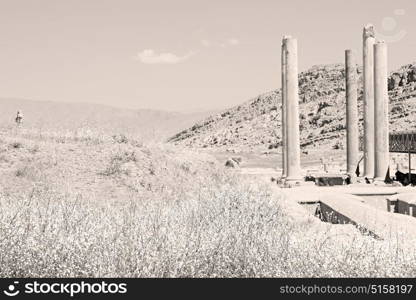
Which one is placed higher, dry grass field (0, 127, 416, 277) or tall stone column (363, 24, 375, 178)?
tall stone column (363, 24, 375, 178)

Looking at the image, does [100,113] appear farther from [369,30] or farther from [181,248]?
[181,248]

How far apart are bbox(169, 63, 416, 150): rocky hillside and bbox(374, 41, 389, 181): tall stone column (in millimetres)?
36838

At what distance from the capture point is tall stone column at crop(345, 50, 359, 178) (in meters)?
30.5

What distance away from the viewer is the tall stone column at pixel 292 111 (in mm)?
25578

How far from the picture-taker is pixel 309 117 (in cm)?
8831

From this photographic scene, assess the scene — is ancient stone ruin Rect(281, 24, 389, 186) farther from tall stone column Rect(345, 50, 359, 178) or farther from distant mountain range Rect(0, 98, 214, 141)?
distant mountain range Rect(0, 98, 214, 141)

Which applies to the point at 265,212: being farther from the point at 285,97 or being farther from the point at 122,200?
the point at 285,97

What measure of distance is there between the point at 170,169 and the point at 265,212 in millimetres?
5572

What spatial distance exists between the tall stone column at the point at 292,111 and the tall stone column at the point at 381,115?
3663 millimetres

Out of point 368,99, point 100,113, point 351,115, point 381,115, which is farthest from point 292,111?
point 100,113

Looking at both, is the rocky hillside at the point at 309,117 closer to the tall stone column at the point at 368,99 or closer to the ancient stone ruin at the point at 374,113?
the tall stone column at the point at 368,99

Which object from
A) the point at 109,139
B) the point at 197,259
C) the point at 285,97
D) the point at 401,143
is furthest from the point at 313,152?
the point at 197,259

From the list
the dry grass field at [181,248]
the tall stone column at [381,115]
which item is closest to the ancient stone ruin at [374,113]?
the tall stone column at [381,115]

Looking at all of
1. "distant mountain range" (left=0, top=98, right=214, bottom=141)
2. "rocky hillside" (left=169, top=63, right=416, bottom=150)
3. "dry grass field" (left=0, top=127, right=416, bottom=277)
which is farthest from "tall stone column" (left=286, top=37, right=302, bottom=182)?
"distant mountain range" (left=0, top=98, right=214, bottom=141)
